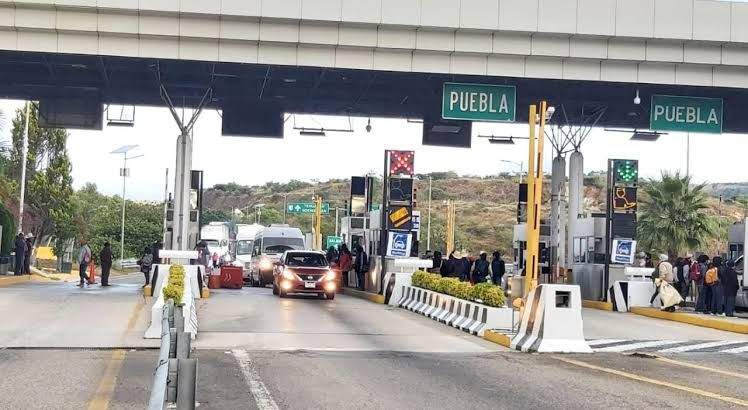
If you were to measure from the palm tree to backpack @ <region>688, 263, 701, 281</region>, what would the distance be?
1682 centimetres

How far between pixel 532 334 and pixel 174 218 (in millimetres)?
16200

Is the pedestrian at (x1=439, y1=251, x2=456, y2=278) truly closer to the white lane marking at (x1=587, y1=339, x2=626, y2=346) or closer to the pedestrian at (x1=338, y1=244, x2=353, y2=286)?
the pedestrian at (x1=338, y1=244, x2=353, y2=286)

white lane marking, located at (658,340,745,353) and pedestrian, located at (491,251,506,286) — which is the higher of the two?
pedestrian, located at (491,251,506,286)

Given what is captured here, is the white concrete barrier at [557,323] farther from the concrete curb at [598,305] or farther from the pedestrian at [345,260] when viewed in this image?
the pedestrian at [345,260]

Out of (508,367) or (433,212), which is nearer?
(508,367)

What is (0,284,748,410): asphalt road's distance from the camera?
423 inches

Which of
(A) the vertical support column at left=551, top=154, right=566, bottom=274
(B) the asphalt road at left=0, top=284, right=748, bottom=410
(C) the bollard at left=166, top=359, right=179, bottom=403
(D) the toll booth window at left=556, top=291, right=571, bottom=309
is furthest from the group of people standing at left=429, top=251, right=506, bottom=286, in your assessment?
(C) the bollard at left=166, top=359, right=179, bottom=403

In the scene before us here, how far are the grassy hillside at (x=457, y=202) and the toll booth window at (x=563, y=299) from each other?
54689 mm

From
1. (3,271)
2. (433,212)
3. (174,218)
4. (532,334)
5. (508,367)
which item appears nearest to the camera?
(508,367)

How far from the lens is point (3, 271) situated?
121ft

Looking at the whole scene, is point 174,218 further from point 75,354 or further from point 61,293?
point 75,354

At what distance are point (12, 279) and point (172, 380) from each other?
31583mm

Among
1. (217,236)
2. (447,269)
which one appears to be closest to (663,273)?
(447,269)

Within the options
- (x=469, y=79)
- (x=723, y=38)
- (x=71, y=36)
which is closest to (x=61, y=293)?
(x=71, y=36)
